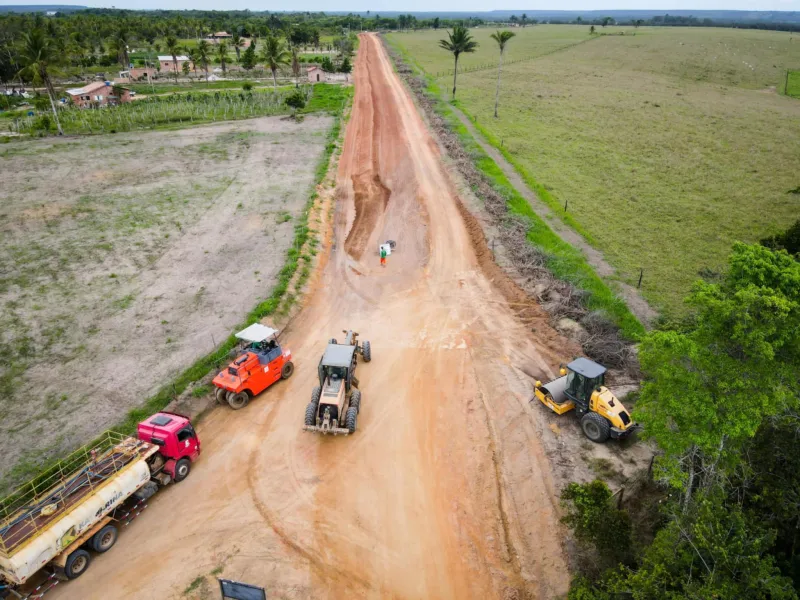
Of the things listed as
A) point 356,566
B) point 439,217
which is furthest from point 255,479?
point 439,217

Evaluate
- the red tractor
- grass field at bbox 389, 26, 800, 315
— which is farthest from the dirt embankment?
grass field at bbox 389, 26, 800, 315

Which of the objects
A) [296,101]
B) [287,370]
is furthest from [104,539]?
[296,101]

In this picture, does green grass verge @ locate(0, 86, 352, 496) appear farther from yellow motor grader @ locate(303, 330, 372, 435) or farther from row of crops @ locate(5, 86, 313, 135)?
row of crops @ locate(5, 86, 313, 135)

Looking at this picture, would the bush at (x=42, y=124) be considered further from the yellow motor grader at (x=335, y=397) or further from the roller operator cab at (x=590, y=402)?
the roller operator cab at (x=590, y=402)

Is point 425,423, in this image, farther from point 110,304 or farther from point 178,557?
point 110,304

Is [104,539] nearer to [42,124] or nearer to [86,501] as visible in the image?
[86,501]

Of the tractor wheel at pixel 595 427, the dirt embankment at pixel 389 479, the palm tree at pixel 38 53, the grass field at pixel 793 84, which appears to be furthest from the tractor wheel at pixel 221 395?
the grass field at pixel 793 84
